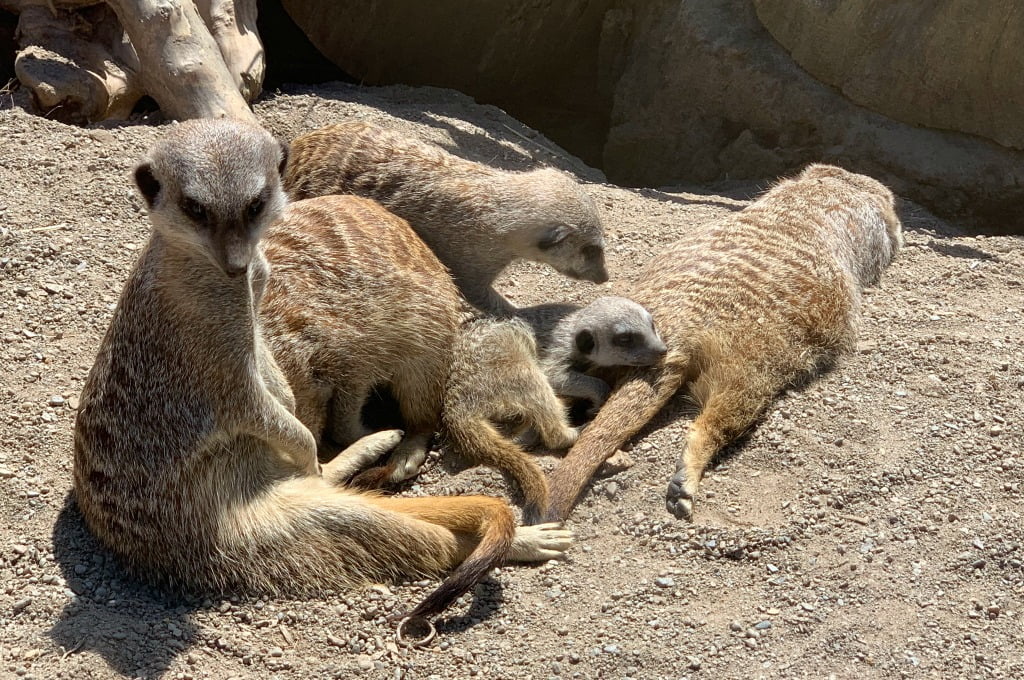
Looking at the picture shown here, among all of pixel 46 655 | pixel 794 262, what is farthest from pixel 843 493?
pixel 46 655

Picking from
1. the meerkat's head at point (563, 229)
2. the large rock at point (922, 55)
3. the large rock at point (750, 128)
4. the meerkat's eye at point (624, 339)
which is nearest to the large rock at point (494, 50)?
the large rock at point (750, 128)

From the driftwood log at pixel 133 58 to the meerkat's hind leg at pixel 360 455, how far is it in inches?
61.4

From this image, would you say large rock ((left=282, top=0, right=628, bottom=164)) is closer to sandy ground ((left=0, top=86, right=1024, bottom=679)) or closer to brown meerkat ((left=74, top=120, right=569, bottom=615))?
sandy ground ((left=0, top=86, right=1024, bottom=679))

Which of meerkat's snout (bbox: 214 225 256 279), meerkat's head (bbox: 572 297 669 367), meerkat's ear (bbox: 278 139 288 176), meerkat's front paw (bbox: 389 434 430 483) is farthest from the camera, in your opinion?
meerkat's head (bbox: 572 297 669 367)

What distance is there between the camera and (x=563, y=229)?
11.6 ft

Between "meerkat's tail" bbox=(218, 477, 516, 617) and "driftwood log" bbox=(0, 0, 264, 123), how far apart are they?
191 cm

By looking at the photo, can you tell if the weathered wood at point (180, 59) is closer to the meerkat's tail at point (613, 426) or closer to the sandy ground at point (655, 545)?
the sandy ground at point (655, 545)

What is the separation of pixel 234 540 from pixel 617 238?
2.16 metres

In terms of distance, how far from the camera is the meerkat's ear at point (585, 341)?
3.27 meters

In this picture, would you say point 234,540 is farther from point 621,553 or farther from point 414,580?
point 621,553

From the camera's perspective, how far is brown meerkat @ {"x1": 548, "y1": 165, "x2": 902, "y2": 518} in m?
2.87

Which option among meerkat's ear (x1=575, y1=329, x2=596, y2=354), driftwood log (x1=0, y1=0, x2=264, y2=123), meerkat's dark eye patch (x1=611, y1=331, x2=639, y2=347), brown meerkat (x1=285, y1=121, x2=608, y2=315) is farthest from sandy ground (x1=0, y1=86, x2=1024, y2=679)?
brown meerkat (x1=285, y1=121, x2=608, y2=315)

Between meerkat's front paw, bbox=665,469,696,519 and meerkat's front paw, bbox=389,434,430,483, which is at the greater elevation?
meerkat's front paw, bbox=665,469,696,519

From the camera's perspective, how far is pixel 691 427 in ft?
9.61
